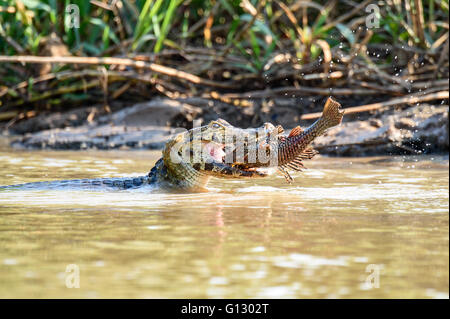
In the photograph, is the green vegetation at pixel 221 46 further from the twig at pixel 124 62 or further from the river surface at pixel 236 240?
the river surface at pixel 236 240

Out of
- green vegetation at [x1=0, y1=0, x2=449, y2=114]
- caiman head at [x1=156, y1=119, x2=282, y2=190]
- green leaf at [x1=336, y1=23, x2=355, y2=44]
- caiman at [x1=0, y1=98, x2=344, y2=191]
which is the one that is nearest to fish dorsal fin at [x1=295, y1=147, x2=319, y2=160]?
caiman at [x1=0, y1=98, x2=344, y2=191]

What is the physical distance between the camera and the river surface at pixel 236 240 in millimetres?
2820

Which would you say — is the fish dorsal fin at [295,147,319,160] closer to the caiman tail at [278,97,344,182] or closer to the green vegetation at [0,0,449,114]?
the caiman tail at [278,97,344,182]

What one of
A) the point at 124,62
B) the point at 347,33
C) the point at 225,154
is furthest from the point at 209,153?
the point at 347,33

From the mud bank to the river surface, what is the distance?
162cm

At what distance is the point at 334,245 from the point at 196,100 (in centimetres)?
589

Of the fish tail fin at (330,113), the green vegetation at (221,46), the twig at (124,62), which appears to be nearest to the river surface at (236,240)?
the fish tail fin at (330,113)

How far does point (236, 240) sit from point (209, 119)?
5.35m

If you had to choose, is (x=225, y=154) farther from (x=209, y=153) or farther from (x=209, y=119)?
(x=209, y=119)

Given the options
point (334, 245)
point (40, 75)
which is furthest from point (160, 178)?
point (40, 75)

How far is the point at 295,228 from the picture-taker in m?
3.87

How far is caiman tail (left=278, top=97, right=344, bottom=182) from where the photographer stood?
15.1 feet
